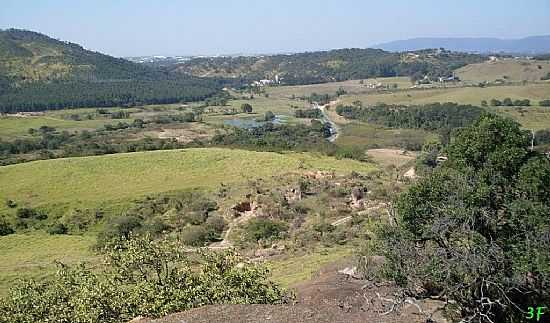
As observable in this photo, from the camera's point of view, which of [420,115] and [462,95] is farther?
[462,95]

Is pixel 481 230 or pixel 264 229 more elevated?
pixel 481 230

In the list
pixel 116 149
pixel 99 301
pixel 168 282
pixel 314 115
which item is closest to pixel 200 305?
pixel 168 282

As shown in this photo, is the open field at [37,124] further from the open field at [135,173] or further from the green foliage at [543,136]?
the green foliage at [543,136]

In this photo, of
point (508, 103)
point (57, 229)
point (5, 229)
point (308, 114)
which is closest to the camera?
point (5, 229)

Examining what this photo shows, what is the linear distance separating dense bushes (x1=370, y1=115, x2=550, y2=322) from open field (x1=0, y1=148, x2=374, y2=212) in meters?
45.7

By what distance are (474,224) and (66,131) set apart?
121 meters

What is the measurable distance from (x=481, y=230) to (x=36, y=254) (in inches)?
1569

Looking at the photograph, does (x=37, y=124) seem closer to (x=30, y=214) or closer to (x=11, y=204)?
(x=11, y=204)

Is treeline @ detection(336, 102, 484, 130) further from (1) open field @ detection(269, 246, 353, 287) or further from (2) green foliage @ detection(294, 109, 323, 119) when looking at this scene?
(1) open field @ detection(269, 246, 353, 287)

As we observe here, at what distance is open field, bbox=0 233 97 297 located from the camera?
126 ft

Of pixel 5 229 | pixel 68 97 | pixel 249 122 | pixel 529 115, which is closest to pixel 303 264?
pixel 5 229

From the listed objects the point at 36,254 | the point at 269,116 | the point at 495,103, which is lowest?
the point at 36,254

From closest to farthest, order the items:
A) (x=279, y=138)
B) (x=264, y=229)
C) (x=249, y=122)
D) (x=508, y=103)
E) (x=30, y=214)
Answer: (x=264, y=229) → (x=30, y=214) → (x=279, y=138) → (x=508, y=103) → (x=249, y=122)

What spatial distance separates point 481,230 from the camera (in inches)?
643
